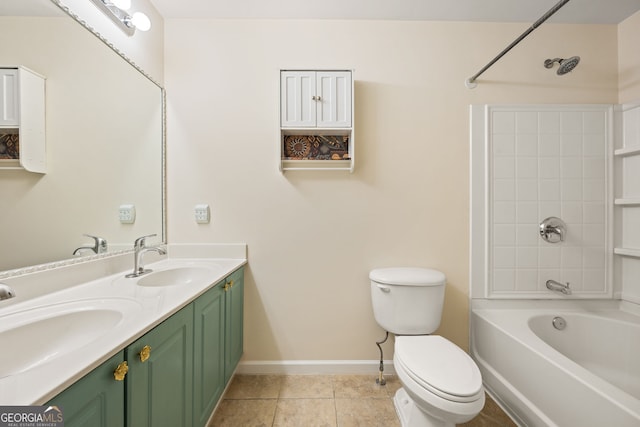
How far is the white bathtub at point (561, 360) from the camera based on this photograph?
98 cm

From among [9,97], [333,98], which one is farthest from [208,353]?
[333,98]

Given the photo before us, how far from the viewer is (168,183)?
1.69 metres

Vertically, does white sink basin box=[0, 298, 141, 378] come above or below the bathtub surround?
below

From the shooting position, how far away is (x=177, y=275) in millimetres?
1501

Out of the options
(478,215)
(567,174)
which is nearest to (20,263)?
(478,215)

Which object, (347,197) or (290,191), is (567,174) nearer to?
(347,197)

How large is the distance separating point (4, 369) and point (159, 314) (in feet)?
1.28

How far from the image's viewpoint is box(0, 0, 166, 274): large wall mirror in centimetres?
91

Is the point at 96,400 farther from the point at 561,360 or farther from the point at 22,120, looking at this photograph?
the point at 561,360

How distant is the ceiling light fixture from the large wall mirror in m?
0.14

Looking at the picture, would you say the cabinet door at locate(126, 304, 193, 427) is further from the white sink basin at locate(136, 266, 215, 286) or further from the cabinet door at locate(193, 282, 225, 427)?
the white sink basin at locate(136, 266, 215, 286)

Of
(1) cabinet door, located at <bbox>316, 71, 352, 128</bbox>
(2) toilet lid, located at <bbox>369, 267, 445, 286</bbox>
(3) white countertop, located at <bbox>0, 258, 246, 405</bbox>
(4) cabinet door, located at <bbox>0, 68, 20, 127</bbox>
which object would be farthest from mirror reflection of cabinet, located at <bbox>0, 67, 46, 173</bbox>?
(2) toilet lid, located at <bbox>369, 267, 445, 286</bbox>

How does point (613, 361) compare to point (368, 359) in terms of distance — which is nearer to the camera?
point (613, 361)

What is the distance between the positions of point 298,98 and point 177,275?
132 cm
